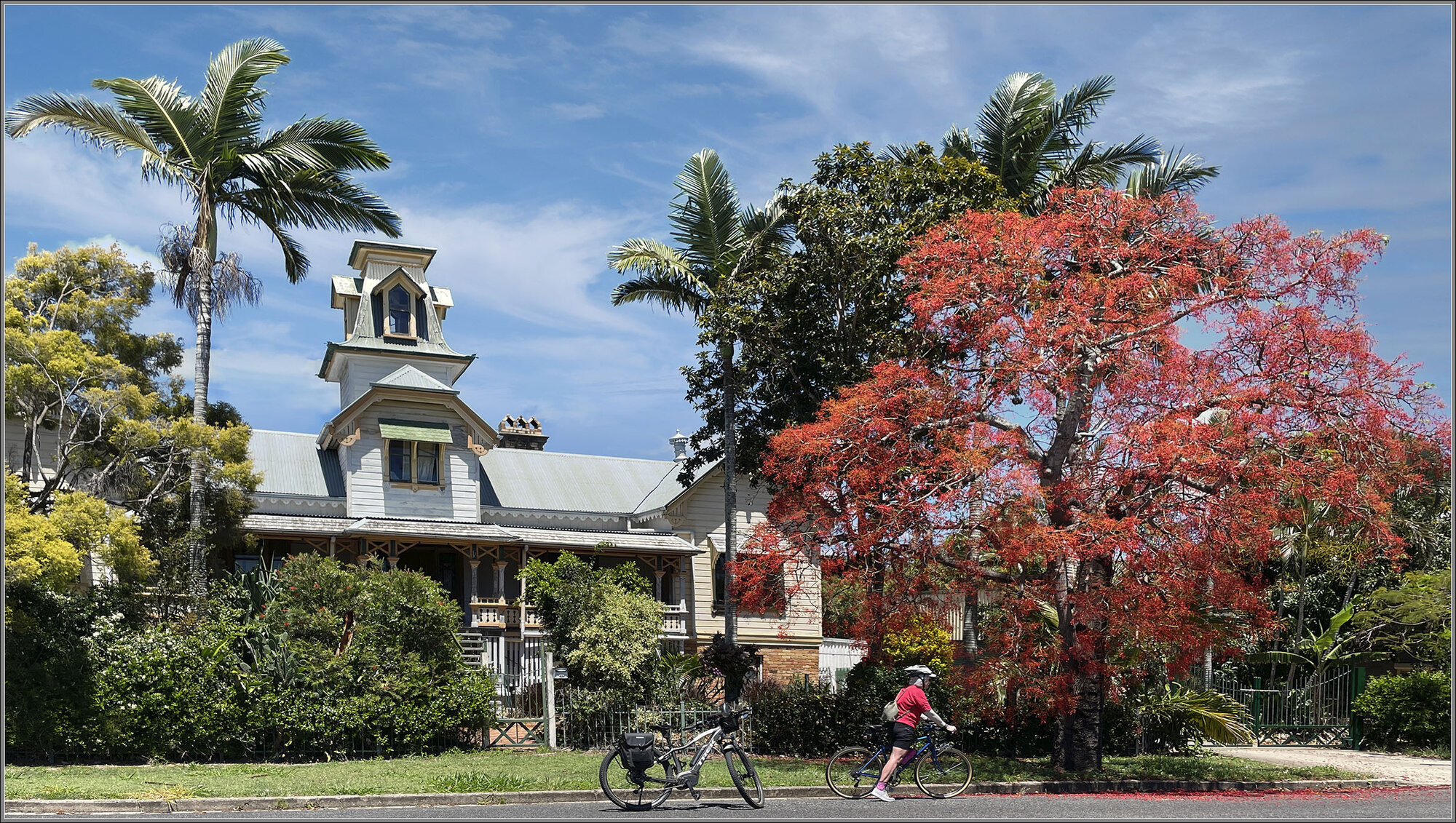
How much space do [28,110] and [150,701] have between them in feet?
33.1

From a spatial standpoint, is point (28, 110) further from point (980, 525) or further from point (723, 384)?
point (980, 525)

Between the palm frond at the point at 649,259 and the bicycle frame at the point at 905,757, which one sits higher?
the palm frond at the point at 649,259

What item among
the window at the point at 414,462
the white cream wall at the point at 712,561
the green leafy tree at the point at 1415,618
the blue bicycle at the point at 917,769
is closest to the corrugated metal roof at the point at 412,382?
the window at the point at 414,462

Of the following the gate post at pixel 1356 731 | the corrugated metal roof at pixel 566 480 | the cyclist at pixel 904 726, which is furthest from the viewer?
the corrugated metal roof at pixel 566 480

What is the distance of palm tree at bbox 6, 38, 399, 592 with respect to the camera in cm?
2039

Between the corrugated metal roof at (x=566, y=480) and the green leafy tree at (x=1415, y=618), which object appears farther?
the corrugated metal roof at (x=566, y=480)

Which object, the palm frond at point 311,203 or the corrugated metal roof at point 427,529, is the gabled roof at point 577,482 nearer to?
the corrugated metal roof at point 427,529

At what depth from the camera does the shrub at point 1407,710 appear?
929 inches

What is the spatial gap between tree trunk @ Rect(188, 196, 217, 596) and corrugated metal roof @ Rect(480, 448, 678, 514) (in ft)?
43.6

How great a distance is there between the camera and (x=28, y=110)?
1994 cm

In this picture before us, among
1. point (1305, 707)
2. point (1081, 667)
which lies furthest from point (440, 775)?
point (1305, 707)

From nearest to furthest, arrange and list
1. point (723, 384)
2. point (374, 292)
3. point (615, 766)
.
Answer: point (615, 766), point (723, 384), point (374, 292)

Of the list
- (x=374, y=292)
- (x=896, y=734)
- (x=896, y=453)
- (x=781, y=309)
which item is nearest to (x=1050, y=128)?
(x=781, y=309)

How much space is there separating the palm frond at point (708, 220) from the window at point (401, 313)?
10249mm
